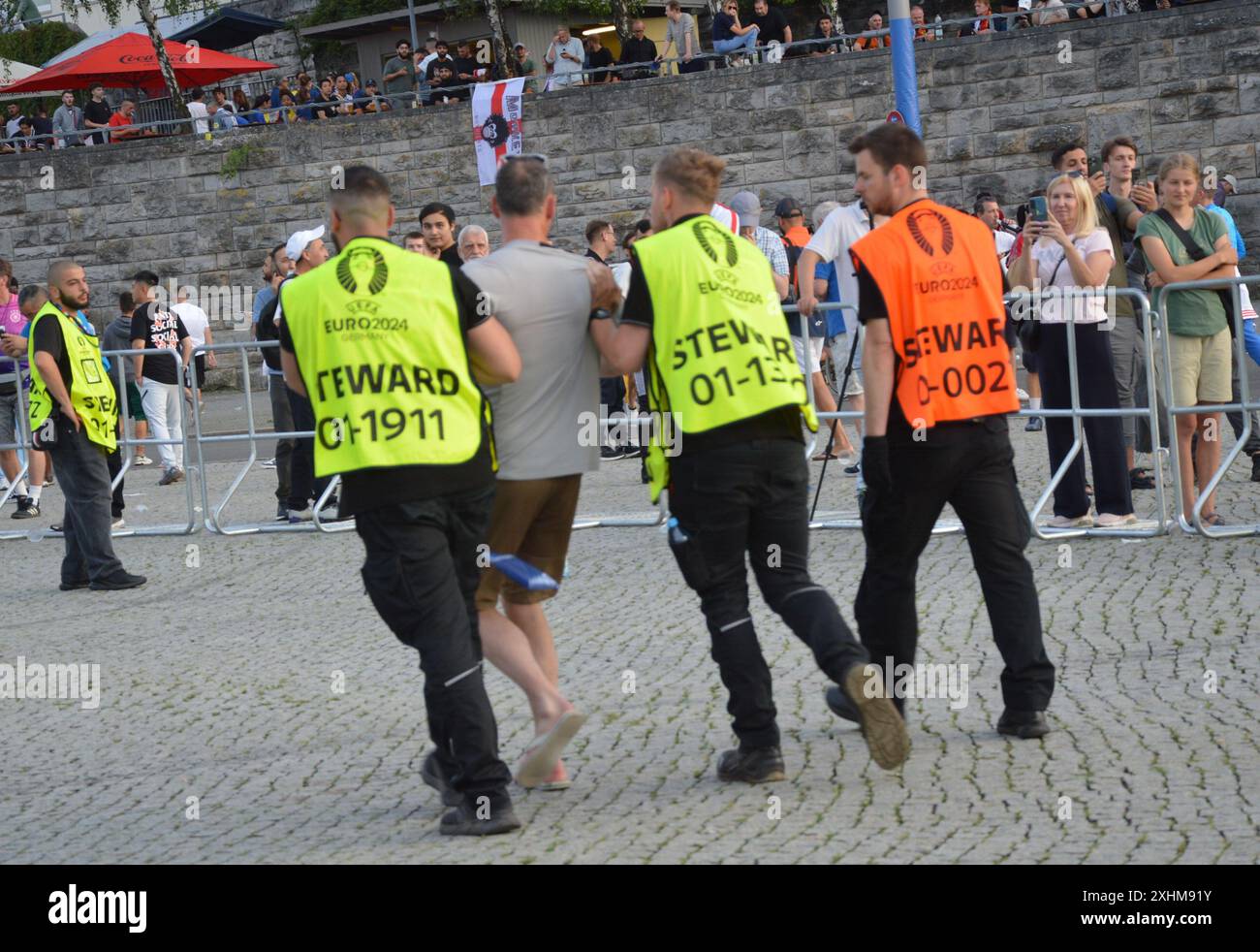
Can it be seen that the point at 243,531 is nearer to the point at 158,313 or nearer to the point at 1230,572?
the point at 158,313

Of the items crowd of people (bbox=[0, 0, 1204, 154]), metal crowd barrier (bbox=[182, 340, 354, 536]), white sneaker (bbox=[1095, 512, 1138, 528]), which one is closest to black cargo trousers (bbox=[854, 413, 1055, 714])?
white sneaker (bbox=[1095, 512, 1138, 528])

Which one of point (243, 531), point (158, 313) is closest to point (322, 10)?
point (158, 313)

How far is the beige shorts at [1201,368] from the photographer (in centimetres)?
944

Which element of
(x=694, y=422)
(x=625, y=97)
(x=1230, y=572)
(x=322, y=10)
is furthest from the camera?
(x=322, y=10)

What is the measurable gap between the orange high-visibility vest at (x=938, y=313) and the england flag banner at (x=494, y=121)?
2084cm

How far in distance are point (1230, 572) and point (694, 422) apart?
3.89 meters

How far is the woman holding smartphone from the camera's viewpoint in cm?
939

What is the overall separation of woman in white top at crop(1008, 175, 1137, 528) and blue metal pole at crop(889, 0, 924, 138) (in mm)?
4985

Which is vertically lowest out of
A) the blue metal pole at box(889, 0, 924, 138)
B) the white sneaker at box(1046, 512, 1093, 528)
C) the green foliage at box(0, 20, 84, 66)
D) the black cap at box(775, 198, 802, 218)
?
the white sneaker at box(1046, 512, 1093, 528)

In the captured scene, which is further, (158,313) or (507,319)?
(158,313)

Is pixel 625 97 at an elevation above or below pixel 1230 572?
above

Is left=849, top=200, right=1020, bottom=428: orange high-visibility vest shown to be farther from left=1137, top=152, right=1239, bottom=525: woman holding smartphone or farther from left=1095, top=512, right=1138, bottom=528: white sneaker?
left=1095, top=512, right=1138, bottom=528: white sneaker

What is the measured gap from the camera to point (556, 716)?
214 inches

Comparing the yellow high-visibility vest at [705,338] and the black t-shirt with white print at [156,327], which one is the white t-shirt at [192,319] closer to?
the black t-shirt with white print at [156,327]
